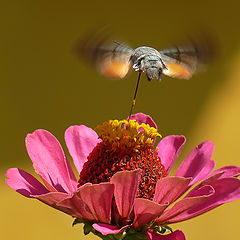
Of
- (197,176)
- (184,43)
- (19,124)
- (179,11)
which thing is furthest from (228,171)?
(179,11)

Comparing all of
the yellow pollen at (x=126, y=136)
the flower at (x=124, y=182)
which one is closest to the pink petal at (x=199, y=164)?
the flower at (x=124, y=182)

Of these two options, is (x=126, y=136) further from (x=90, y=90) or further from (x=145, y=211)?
(x=90, y=90)

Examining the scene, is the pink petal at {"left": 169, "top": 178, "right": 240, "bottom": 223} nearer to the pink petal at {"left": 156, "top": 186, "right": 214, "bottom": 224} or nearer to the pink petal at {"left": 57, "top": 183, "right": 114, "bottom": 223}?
the pink petal at {"left": 156, "top": 186, "right": 214, "bottom": 224}

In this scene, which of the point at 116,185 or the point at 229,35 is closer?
the point at 116,185

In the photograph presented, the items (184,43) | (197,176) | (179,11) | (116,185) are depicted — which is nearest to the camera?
(116,185)

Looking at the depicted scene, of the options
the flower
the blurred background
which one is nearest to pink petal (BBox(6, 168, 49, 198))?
the flower

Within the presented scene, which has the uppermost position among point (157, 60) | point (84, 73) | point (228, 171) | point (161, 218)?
point (84, 73)

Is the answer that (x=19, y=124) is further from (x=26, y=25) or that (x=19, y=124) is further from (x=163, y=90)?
(x=163, y=90)
